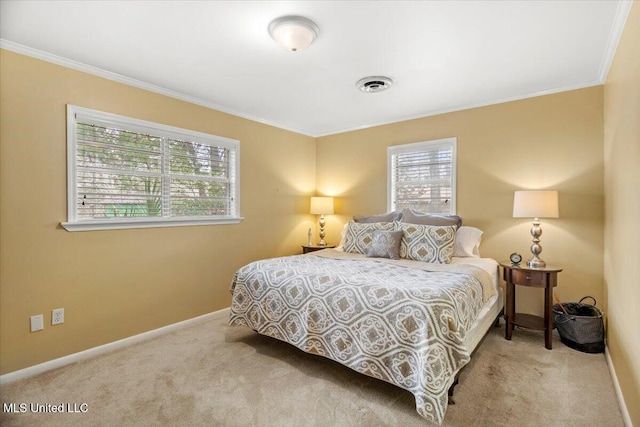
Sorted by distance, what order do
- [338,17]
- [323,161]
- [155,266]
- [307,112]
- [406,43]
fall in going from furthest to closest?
[323,161] < [307,112] < [155,266] < [406,43] < [338,17]

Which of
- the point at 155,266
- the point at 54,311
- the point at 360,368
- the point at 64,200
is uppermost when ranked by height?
the point at 64,200

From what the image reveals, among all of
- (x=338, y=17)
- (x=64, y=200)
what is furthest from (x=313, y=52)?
(x=64, y=200)

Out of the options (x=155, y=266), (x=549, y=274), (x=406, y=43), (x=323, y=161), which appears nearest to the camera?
(x=406, y=43)

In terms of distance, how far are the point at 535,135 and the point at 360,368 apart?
9.32 feet

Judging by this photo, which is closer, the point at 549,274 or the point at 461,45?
the point at 461,45

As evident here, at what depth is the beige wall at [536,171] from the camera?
2.87 metres

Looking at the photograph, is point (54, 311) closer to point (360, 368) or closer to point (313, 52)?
point (360, 368)

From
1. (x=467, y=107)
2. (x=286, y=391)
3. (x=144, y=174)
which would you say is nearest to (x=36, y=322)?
(x=144, y=174)

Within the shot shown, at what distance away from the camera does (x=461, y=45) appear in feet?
7.30

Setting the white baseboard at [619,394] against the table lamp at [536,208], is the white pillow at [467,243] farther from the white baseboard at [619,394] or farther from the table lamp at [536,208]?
the white baseboard at [619,394]

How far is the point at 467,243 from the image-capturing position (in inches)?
128

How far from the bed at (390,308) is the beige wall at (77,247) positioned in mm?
843

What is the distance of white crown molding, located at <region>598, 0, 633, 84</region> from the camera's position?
1.79 meters

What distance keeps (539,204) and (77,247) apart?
154 inches
